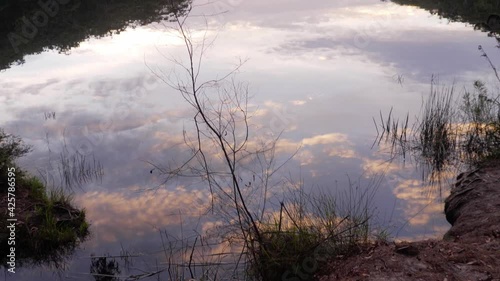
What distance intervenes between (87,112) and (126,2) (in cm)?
1459

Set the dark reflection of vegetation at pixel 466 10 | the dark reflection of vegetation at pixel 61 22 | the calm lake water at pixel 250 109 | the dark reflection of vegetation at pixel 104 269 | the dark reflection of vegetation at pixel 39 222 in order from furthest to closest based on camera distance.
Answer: the dark reflection of vegetation at pixel 466 10
the dark reflection of vegetation at pixel 61 22
the calm lake water at pixel 250 109
the dark reflection of vegetation at pixel 39 222
the dark reflection of vegetation at pixel 104 269

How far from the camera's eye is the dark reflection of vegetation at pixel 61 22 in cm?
1750

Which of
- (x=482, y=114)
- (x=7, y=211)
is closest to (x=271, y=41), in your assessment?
(x=482, y=114)

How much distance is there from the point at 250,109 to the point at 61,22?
1267 centimetres

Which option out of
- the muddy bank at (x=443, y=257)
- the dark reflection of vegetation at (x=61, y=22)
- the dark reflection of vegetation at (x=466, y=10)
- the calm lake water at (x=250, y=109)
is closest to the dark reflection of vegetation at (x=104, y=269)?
the calm lake water at (x=250, y=109)

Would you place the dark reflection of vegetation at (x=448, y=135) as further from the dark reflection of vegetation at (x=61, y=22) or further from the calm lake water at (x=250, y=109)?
the dark reflection of vegetation at (x=61, y=22)

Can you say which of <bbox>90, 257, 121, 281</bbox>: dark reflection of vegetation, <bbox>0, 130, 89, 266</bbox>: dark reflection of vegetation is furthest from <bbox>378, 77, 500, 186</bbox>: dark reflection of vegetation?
<bbox>0, 130, 89, 266</bbox>: dark reflection of vegetation

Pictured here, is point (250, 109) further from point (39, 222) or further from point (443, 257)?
point (443, 257)

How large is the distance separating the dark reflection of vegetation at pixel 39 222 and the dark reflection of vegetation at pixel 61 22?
30.1 ft

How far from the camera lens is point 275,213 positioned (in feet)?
21.8

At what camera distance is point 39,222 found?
266 inches

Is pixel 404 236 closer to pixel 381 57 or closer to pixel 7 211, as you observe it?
pixel 7 211

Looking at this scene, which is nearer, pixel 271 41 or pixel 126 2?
pixel 271 41

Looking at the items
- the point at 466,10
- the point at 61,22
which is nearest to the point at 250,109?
the point at 61,22
